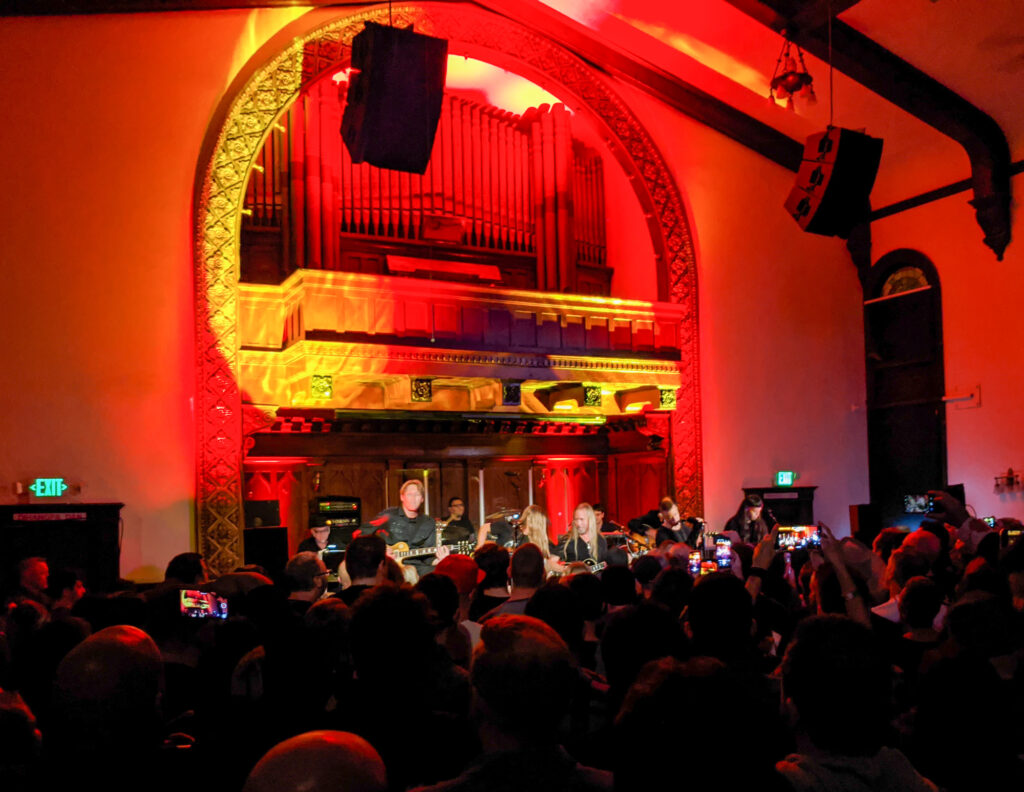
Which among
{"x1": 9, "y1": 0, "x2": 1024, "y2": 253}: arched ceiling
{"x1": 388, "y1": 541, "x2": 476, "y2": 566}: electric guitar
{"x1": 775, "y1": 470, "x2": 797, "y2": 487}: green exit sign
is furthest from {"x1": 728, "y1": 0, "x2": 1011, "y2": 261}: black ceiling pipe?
{"x1": 388, "y1": 541, "x2": 476, "y2": 566}: electric guitar

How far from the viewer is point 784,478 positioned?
1227 cm

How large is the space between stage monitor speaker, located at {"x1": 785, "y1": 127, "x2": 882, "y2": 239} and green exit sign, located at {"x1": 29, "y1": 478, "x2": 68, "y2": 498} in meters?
7.50

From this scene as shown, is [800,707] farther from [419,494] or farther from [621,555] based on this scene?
[419,494]

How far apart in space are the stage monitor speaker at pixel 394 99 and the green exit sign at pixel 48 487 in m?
4.15

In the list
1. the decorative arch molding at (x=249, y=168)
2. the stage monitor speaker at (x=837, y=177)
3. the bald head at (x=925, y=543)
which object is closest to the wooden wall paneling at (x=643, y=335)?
the decorative arch molding at (x=249, y=168)

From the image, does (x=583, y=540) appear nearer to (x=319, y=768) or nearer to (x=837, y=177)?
(x=837, y=177)

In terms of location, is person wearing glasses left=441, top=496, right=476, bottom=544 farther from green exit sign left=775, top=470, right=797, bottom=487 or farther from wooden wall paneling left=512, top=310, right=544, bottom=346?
green exit sign left=775, top=470, right=797, bottom=487

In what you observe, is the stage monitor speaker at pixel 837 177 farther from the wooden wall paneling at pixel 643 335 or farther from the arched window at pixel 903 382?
the arched window at pixel 903 382

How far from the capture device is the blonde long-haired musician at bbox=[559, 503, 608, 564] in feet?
26.7

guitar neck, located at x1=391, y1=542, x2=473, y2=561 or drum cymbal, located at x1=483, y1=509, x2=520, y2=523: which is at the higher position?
drum cymbal, located at x1=483, y1=509, x2=520, y2=523

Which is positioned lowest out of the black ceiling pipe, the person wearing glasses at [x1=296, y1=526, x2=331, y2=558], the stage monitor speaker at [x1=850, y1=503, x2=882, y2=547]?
the stage monitor speaker at [x1=850, y1=503, x2=882, y2=547]

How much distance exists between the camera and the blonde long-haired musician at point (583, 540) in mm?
8133

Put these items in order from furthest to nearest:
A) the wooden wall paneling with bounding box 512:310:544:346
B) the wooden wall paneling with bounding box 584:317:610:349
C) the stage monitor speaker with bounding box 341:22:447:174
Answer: the wooden wall paneling with bounding box 584:317:610:349 < the wooden wall paneling with bounding box 512:310:544:346 < the stage monitor speaker with bounding box 341:22:447:174

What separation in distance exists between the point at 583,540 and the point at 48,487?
4991mm
